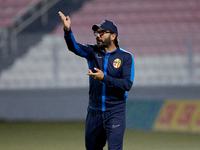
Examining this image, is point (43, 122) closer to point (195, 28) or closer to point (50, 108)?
point (50, 108)

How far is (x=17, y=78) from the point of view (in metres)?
12.2

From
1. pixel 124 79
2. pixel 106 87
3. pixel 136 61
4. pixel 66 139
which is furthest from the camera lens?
pixel 136 61

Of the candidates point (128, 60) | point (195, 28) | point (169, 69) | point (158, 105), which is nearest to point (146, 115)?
point (158, 105)

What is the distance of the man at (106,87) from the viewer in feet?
16.3

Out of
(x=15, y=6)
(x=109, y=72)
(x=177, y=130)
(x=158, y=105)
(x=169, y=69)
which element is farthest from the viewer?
(x=15, y=6)

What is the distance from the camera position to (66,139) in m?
9.12

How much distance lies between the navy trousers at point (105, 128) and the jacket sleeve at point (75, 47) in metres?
0.66

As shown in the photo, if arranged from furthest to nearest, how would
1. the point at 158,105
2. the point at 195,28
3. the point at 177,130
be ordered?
the point at 195,28 → the point at 158,105 → the point at 177,130

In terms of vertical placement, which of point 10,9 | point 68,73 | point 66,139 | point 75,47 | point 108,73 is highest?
point 10,9

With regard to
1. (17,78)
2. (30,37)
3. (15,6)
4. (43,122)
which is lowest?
(43,122)

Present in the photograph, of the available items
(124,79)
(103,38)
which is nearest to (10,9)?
(103,38)

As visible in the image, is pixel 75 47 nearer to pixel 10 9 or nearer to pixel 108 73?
pixel 108 73

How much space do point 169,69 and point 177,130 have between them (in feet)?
7.75

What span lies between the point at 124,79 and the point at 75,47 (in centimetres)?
68
